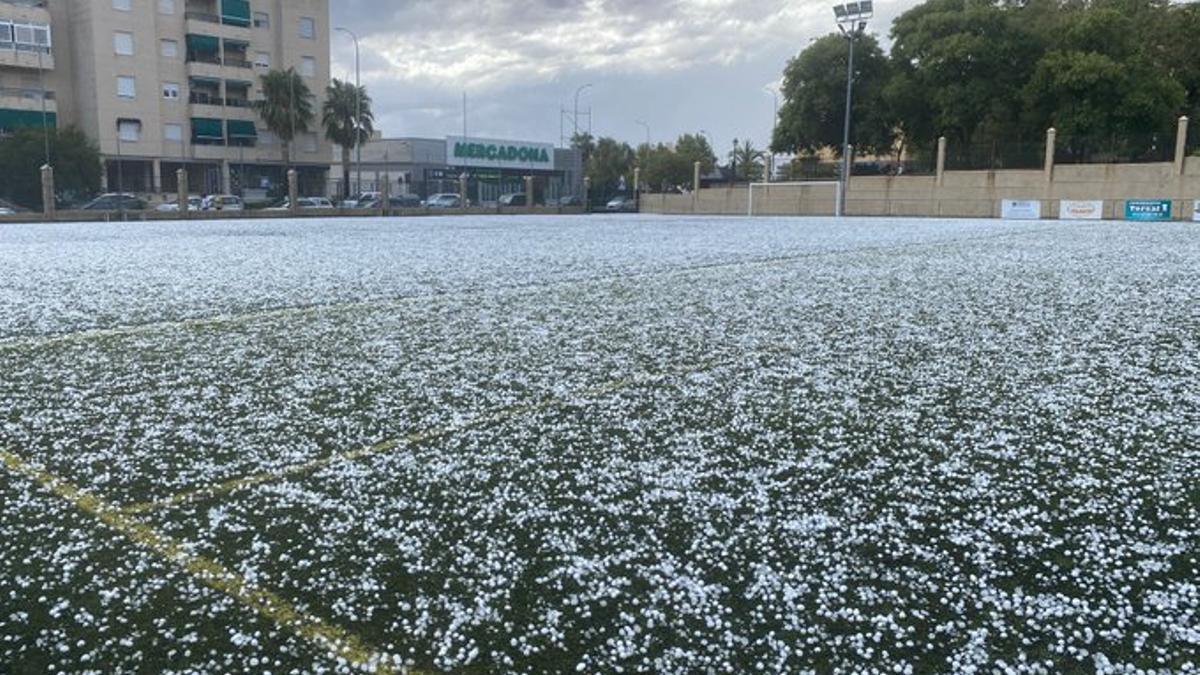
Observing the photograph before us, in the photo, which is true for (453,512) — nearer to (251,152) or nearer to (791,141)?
(791,141)

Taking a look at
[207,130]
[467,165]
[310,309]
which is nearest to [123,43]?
[207,130]

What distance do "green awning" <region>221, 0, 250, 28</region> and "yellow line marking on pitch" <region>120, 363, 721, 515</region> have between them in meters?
56.0

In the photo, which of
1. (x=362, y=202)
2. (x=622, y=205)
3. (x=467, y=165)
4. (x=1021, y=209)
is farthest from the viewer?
(x=467, y=165)

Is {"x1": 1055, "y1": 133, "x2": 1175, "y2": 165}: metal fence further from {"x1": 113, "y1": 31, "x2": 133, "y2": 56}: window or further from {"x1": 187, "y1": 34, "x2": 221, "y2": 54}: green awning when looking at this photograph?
{"x1": 113, "y1": 31, "x2": 133, "y2": 56}: window

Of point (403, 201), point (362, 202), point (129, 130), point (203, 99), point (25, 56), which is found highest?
point (25, 56)

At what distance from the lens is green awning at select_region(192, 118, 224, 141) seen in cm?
5150

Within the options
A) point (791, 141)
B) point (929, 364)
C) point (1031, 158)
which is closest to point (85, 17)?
point (791, 141)

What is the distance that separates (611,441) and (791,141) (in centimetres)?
4975

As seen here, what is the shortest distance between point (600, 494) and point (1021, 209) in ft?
134

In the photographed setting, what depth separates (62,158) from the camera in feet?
138

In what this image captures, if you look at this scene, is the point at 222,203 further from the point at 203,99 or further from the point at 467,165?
the point at 467,165

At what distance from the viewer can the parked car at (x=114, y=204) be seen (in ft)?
112

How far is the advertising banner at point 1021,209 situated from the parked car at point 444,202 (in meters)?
27.1

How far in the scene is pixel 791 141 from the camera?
50.6 meters
